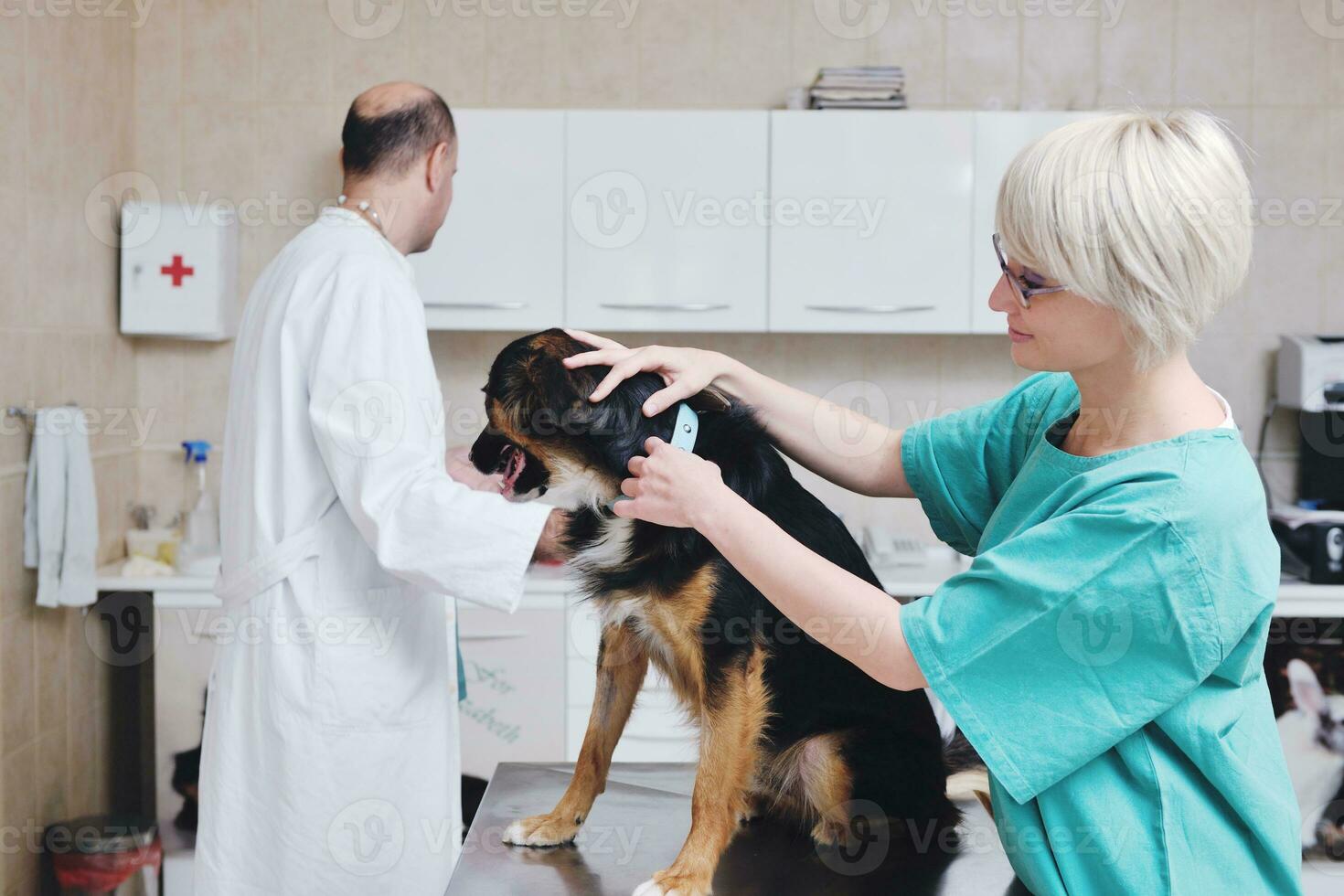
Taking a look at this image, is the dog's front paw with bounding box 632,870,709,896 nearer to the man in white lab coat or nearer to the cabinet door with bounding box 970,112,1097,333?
the man in white lab coat

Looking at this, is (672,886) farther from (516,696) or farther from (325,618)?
(516,696)

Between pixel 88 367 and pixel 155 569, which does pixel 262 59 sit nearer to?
pixel 88 367

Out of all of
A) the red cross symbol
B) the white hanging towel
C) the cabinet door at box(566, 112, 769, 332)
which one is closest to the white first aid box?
the red cross symbol

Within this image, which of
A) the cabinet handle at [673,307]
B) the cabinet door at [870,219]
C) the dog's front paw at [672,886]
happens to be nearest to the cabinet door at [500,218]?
the cabinet handle at [673,307]

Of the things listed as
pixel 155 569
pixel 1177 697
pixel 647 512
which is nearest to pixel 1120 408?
pixel 1177 697

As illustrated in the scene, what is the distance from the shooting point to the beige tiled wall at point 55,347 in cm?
264

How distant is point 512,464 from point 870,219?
1949mm

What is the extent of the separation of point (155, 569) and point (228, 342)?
797mm

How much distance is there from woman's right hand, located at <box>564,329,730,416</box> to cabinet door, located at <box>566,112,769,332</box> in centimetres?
182

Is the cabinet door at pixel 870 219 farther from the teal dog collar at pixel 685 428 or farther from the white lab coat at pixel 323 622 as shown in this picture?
the teal dog collar at pixel 685 428

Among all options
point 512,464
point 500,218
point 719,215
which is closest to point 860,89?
point 719,215

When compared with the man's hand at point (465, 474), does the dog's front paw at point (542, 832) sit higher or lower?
lower

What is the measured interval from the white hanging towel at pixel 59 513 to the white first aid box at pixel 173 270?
1.75 feet

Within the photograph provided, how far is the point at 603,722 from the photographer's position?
132 cm
